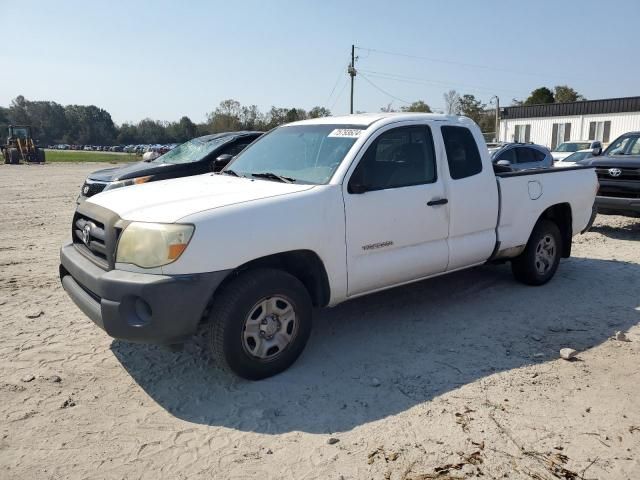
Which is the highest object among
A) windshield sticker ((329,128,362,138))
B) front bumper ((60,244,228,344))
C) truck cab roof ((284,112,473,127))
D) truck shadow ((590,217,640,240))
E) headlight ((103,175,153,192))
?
truck cab roof ((284,112,473,127))

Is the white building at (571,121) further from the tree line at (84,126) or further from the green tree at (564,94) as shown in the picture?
the tree line at (84,126)

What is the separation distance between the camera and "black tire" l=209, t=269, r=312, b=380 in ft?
11.5

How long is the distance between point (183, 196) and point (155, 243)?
26.2 inches

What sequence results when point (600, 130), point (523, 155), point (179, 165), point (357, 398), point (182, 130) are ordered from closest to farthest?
point (357, 398)
point (179, 165)
point (523, 155)
point (600, 130)
point (182, 130)

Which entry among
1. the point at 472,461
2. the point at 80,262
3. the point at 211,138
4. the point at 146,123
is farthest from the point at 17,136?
the point at 146,123

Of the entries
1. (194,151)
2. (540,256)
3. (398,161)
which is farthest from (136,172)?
(540,256)

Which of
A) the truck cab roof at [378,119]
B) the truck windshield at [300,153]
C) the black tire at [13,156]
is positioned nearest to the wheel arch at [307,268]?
the truck windshield at [300,153]

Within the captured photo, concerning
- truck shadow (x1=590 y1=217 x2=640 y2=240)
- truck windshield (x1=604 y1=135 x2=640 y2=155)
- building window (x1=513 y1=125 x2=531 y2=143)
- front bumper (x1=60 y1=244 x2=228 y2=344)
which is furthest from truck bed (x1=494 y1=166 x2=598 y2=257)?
building window (x1=513 y1=125 x2=531 y2=143)

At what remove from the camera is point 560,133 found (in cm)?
4200

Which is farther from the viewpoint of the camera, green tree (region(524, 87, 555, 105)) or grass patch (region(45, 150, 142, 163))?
green tree (region(524, 87, 555, 105))

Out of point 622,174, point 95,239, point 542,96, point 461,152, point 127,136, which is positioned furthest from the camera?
point 127,136

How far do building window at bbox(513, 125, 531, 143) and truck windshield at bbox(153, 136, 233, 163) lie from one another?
129 ft

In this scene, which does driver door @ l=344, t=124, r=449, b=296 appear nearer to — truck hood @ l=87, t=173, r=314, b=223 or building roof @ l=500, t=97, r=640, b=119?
truck hood @ l=87, t=173, r=314, b=223

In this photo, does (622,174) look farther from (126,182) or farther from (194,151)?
(126,182)
